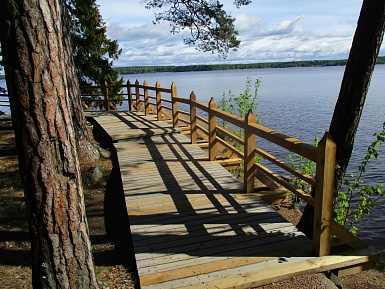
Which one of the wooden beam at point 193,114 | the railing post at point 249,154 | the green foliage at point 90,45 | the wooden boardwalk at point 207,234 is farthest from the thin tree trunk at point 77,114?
the green foliage at point 90,45

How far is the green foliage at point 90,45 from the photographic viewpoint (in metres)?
19.9

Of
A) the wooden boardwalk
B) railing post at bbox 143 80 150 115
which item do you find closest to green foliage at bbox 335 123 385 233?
the wooden boardwalk

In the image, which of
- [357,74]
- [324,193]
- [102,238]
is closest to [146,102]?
[102,238]

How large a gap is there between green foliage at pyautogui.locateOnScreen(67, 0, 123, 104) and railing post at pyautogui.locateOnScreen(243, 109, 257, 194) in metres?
15.0

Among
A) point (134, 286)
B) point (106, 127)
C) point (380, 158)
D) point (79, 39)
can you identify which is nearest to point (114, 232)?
point (134, 286)

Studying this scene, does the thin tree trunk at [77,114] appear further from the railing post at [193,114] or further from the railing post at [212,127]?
the railing post at [212,127]

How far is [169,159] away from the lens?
7316 millimetres

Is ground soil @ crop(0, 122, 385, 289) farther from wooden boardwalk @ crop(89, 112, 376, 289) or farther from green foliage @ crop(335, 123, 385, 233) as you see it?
green foliage @ crop(335, 123, 385, 233)

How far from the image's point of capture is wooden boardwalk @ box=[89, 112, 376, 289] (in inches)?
129

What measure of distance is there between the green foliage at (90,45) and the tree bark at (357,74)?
1617 cm

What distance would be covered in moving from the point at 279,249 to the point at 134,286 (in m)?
1.47

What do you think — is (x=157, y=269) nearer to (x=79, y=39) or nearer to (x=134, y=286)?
(x=134, y=286)

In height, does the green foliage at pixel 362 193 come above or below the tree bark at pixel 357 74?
below

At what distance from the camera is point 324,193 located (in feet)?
10.7
